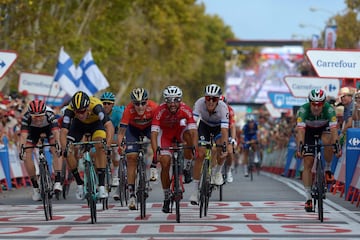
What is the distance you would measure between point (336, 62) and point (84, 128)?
8.94 meters

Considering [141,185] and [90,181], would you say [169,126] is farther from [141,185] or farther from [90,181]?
[90,181]

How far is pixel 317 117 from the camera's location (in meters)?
18.0

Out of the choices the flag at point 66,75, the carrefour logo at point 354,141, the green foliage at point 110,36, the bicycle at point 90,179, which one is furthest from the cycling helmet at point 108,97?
the flag at point 66,75

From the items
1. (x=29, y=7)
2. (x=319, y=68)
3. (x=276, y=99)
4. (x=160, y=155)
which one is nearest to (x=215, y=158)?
(x=160, y=155)

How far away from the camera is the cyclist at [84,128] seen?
17188 mm

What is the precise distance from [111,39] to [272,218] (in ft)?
125

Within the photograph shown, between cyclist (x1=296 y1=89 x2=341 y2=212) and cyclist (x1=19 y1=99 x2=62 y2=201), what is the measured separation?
367 centimetres

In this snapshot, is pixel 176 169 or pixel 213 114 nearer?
pixel 176 169

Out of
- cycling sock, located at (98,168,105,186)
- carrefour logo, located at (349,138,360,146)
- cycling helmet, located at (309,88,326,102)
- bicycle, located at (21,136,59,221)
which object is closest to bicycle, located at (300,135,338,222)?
cycling helmet, located at (309,88,326,102)

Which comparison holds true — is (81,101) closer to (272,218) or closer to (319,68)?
(272,218)

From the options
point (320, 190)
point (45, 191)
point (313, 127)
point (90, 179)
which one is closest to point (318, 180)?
point (320, 190)

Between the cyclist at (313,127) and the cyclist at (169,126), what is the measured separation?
1560 millimetres

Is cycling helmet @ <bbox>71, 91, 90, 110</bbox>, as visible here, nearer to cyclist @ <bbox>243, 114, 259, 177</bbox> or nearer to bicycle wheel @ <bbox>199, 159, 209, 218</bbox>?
bicycle wheel @ <bbox>199, 159, 209, 218</bbox>

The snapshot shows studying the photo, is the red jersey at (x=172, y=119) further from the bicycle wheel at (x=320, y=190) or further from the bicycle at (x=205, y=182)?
the bicycle wheel at (x=320, y=190)
